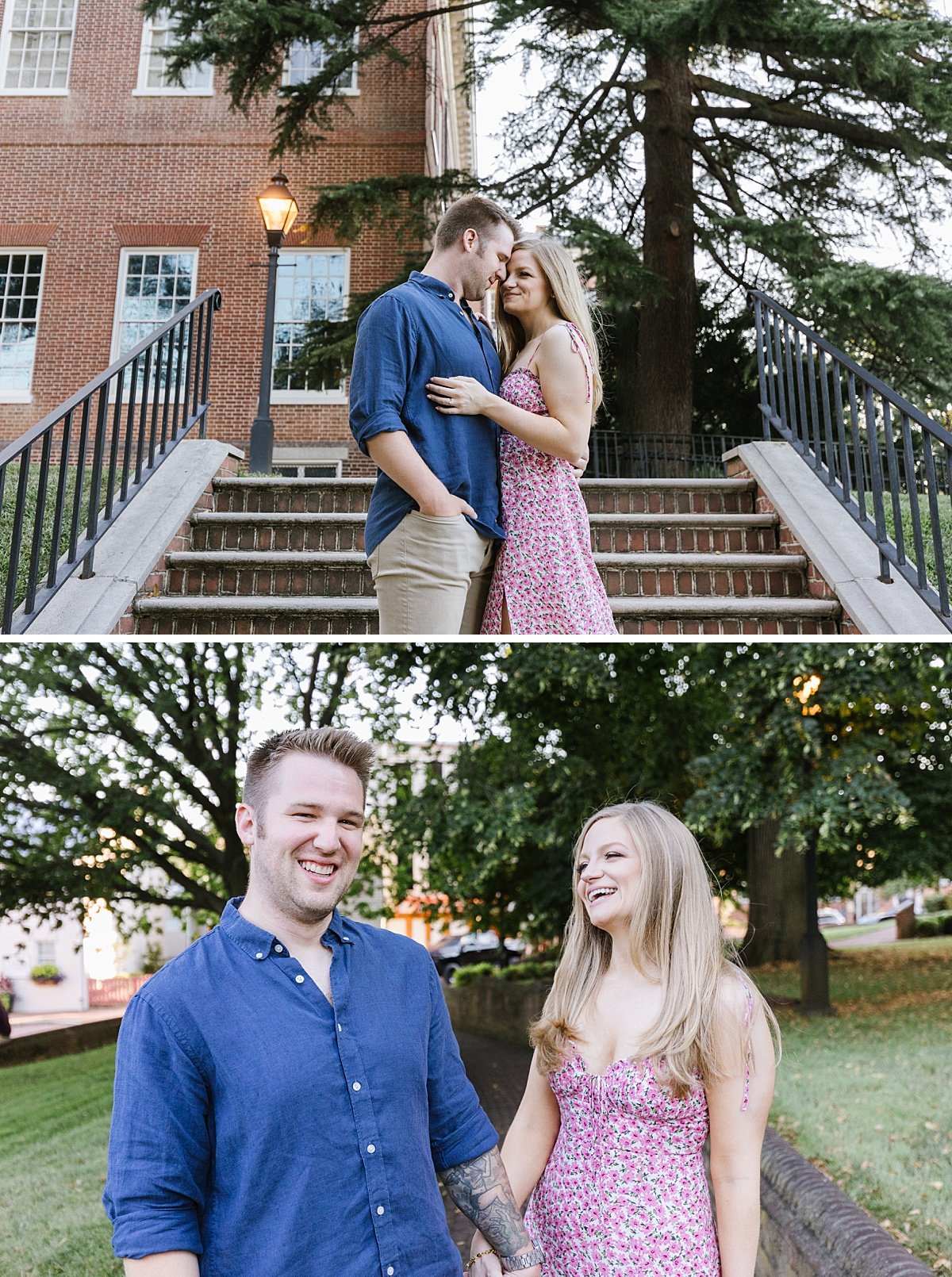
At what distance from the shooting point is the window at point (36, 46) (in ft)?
50.7

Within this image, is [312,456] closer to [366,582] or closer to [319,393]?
[319,393]

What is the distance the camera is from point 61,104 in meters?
15.2

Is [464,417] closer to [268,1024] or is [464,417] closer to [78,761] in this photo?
[268,1024]

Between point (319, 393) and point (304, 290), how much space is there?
A: 1583 millimetres

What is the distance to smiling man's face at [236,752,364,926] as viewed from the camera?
81.4 inches

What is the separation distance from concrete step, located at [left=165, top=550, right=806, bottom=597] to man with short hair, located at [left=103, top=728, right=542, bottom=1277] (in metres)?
3.58

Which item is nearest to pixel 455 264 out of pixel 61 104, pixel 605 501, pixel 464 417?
pixel 464 417

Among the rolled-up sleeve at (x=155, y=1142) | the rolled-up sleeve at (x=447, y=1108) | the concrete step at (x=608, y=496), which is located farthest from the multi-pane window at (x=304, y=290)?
the rolled-up sleeve at (x=155, y=1142)

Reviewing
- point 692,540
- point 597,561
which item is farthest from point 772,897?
point 597,561

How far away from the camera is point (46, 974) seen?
7020mm

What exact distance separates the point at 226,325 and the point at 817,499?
34.6 feet

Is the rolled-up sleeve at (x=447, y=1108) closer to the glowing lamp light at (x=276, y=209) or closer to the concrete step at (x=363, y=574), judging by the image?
the concrete step at (x=363, y=574)

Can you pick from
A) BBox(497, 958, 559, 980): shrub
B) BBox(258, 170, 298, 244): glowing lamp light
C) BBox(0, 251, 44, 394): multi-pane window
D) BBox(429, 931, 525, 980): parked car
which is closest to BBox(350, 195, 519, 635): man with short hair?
BBox(258, 170, 298, 244): glowing lamp light

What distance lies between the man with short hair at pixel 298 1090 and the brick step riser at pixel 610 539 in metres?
3.96
